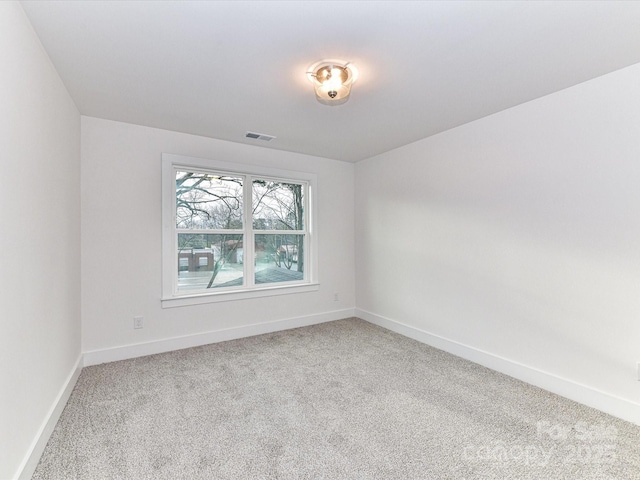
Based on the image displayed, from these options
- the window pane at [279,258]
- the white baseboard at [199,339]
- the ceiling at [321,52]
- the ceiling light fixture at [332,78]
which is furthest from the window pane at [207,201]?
the ceiling light fixture at [332,78]

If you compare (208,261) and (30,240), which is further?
(208,261)

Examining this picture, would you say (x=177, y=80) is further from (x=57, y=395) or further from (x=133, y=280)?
(x=57, y=395)

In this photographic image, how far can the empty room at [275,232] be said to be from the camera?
61.3 inches

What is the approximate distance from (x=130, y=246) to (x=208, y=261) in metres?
0.80

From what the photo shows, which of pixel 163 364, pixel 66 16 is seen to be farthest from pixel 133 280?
pixel 66 16

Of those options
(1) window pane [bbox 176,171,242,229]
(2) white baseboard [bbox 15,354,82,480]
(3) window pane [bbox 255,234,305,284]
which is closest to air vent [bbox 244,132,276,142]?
(1) window pane [bbox 176,171,242,229]

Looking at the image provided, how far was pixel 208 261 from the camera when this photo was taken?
3.51m

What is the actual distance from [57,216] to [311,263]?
276 cm

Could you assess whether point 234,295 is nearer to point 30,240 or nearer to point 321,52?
point 30,240

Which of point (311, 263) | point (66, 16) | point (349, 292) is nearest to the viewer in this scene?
point (66, 16)

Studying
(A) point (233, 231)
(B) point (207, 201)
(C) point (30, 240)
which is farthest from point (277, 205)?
(C) point (30, 240)

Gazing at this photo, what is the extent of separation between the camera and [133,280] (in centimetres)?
302


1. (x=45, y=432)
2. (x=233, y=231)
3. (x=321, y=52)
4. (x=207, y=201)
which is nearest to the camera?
(x=45, y=432)

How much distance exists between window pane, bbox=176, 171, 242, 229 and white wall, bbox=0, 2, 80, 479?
3.57 ft
